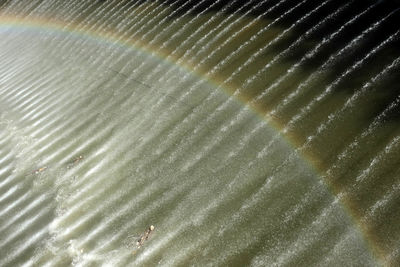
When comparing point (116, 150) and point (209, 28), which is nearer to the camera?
point (116, 150)

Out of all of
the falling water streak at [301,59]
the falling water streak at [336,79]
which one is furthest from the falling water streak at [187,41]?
the falling water streak at [336,79]

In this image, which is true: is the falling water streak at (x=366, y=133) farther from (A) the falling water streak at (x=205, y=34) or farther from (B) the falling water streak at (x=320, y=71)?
(A) the falling water streak at (x=205, y=34)

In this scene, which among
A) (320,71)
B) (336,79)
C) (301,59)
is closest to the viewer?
(336,79)

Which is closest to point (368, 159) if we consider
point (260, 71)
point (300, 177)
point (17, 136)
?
point (300, 177)

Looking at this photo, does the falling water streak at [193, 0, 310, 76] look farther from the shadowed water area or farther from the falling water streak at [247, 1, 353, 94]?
the falling water streak at [247, 1, 353, 94]

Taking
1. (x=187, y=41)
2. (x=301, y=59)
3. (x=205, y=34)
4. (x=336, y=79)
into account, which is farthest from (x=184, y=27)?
(x=336, y=79)

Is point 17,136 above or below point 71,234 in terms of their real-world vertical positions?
above

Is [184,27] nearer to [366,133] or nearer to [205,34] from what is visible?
[205,34]

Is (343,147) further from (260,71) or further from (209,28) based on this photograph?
(209,28)

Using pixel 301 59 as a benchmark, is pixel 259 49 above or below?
above
